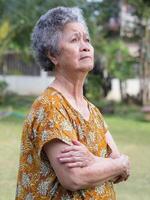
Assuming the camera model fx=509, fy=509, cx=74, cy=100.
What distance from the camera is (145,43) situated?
17.1 meters

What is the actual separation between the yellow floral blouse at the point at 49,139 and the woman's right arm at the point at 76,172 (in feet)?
0.12

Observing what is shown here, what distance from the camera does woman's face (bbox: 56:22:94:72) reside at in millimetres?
2016

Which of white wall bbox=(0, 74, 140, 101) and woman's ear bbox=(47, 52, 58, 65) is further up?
woman's ear bbox=(47, 52, 58, 65)

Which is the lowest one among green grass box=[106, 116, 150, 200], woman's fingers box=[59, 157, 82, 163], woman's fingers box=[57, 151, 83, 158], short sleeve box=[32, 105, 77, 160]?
green grass box=[106, 116, 150, 200]

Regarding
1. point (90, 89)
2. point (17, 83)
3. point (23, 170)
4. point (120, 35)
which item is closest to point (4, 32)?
point (90, 89)

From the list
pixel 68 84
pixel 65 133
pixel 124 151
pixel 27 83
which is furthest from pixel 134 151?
pixel 27 83

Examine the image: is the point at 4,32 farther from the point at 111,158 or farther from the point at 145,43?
the point at 111,158

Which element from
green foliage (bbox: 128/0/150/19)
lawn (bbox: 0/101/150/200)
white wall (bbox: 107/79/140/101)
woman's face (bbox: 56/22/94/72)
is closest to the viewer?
woman's face (bbox: 56/22/94/72)

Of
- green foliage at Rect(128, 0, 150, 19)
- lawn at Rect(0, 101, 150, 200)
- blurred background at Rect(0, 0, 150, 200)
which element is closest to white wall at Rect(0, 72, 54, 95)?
blurred background at Rect(0, 0, 150, 200)

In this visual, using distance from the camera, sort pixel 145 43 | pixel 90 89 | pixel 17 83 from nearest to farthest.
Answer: pixel 145 43
pixel 90 89
pixel 17 83

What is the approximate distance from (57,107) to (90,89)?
16468 mm

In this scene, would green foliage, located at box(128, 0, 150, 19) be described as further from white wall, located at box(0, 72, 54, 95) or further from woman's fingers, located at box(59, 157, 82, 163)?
woman's fingers, located at box(59, 157, 82, 163)

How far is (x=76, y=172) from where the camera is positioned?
185 centimetres

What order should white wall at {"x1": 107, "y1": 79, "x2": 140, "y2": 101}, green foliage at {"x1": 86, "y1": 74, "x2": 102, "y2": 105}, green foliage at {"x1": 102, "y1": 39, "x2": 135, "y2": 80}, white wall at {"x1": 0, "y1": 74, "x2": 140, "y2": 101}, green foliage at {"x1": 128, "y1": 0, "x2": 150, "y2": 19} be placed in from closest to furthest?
1. green foliage at {"x1": 128, "y1": 0, "x2": 150, "y2": 19}
2. green foliage at {"x1": 102, "y1": 39, "x2": 135, "y2": 80}
3. green foliage at {"x1": 86, "y1": 74, "x2": 102, "y2": 105}
4. white wall at {"x1": 107, "y1": 79, "x2": 140, "y2": 101}
5. white wall at {"x1": 0, "y1": 74, "x2": 140, "y2": 101}
